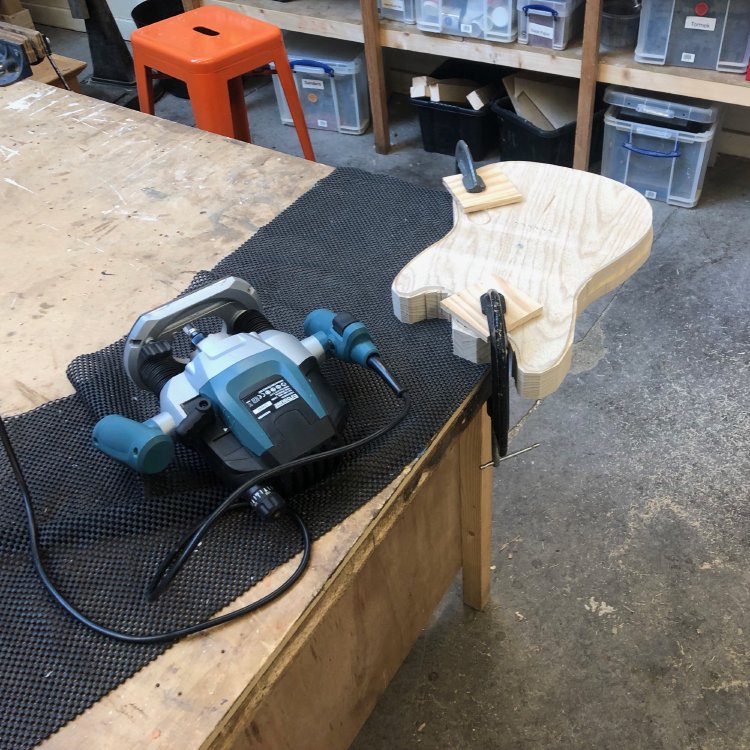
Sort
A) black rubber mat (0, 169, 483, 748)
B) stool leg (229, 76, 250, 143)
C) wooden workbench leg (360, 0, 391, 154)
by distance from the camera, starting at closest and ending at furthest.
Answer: black rubber mat (0, 169, 483, 748) → stool leg (229, 76, 250, 143) → wooden workbench leg (360, 0, 391, 154)

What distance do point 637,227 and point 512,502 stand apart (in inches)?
31.2

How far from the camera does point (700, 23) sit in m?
1.92

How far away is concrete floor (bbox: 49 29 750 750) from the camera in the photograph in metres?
1.26

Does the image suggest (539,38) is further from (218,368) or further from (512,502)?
(218,368)

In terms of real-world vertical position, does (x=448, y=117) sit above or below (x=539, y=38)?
below

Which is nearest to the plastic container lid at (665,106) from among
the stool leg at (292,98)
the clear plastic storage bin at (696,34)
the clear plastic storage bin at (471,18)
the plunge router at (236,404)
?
the clear plastic storage bin at (696,34)

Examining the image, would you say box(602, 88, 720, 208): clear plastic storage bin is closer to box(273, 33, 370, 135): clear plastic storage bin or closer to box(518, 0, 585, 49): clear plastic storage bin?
box(518, 0, 585, 49): clear plastic storage bin

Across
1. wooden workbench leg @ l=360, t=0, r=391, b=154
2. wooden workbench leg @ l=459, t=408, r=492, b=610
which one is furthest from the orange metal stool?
wooden workbench leg @ l=459, t=408, r=492, b=610

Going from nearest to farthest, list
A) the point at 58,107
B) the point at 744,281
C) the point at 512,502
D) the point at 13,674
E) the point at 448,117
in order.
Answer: the point at 13,674, the point at 58,107, the point at 512,502, the point at 744,281, the point at 448,117

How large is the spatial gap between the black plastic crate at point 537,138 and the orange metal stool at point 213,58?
27.6 inches

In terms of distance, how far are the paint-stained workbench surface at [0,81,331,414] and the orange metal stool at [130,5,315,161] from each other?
1.57ft

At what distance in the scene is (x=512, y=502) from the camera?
1.57 meters

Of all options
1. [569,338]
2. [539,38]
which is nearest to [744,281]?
[539,38]

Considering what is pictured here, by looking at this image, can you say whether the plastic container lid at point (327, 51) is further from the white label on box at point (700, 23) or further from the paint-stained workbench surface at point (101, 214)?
the paint-stained workbench surface at point (101, 214)
